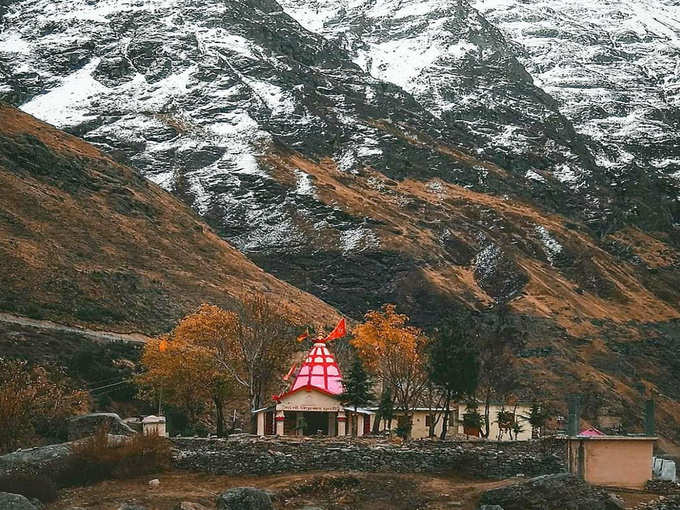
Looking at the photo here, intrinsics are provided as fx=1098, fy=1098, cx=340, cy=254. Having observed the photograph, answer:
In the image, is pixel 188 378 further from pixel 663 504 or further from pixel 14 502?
pixel 14 502

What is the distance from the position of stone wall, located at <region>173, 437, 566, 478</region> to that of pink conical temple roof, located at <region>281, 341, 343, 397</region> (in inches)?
1015

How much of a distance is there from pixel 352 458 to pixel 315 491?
2931 millimetres

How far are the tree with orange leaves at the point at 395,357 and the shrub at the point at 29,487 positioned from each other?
26.9 m

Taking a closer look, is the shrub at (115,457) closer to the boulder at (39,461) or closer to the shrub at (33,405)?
the boulder at (39,461)

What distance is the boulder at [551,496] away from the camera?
32.5 metres

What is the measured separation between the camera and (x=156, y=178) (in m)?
177

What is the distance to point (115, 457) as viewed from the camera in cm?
3559

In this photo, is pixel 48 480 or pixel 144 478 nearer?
pixel 48 480

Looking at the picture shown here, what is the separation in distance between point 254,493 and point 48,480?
6.62 m

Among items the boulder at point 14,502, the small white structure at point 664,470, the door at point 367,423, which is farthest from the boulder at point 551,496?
the door at point 367,423

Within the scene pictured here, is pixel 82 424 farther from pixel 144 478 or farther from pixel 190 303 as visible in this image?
pixel 190 303

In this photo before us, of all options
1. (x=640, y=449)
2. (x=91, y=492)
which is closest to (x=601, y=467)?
(x=640, y=449)

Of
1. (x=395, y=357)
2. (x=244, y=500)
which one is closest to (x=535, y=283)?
(x=395, y=357)

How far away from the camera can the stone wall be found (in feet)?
121
